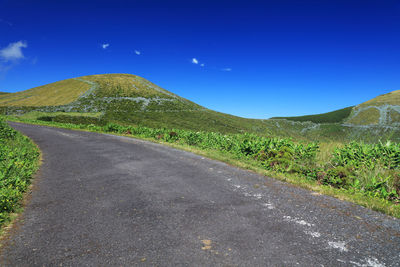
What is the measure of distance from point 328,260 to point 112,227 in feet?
11.7

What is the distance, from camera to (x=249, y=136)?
13.6 m

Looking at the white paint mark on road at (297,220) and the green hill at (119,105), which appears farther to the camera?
the green hill at (119,105)

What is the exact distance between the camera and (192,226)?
396 centimetres

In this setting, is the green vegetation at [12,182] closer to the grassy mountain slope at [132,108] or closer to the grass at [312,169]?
the grass at [312,169]

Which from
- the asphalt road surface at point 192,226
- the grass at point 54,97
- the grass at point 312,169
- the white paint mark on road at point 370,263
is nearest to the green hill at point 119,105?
the grass at point 54,97

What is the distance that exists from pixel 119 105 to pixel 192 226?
206ft

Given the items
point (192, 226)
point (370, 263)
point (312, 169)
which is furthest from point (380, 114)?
point (192, 226)

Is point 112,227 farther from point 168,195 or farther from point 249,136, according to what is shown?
point 249,136

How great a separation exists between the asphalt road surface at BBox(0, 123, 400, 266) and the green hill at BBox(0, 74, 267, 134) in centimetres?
4008

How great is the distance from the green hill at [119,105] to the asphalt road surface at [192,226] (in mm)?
40083

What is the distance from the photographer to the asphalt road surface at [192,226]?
3.10m

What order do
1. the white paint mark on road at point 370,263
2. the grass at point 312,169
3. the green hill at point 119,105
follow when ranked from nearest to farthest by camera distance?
the white paint mark on road at point 370,263 → the grass at point 312,169 → the green hill at point 119,105

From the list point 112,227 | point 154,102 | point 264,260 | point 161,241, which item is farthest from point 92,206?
point 154,102

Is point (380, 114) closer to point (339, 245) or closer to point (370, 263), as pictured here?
point (339, 245)
